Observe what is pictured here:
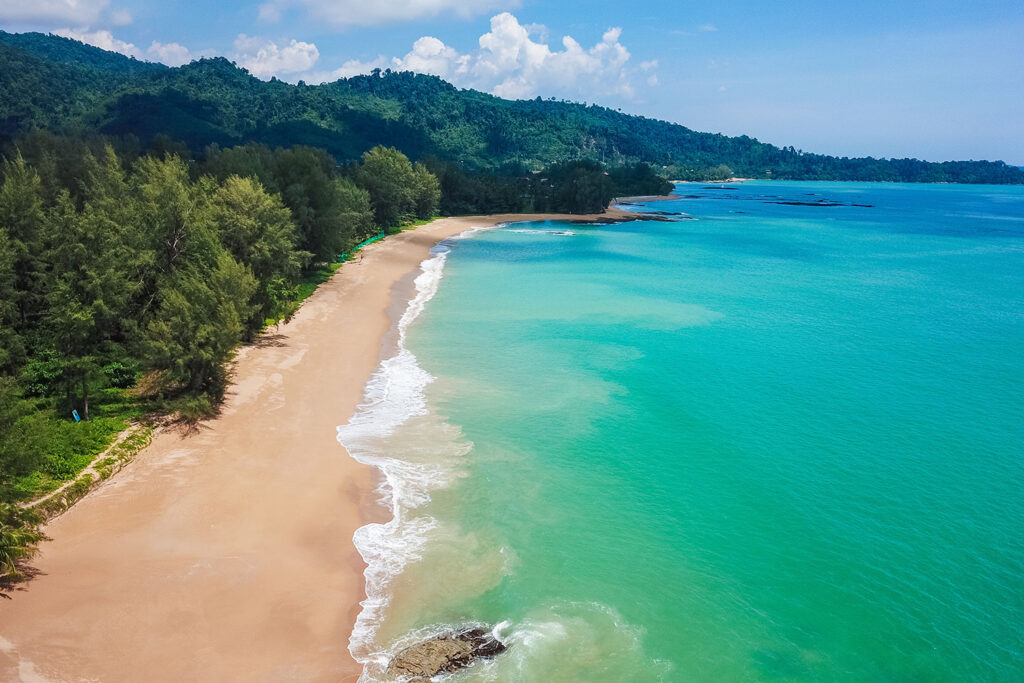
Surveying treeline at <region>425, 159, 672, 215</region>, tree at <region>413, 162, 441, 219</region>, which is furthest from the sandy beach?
treeline at <region>425, 159, 672, 215</region>

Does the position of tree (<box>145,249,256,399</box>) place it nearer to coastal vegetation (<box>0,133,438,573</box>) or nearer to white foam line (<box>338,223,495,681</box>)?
coastal vegetation (<box>0,133,438,573</box>)

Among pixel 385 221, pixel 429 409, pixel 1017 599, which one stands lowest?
pixel 1017 599

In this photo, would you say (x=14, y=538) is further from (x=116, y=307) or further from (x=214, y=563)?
(x=116, y=307)

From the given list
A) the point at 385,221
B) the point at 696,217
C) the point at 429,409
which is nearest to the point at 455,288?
the point at 429,409

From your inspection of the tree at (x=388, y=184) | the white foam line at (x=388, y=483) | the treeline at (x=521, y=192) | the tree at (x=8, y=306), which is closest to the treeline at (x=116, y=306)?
the tree at (x=8, y=306)

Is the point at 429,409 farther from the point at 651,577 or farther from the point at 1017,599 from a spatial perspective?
the point at 1017,599

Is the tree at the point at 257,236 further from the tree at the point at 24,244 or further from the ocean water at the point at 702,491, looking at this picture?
the ocean water at the point at 702,491
